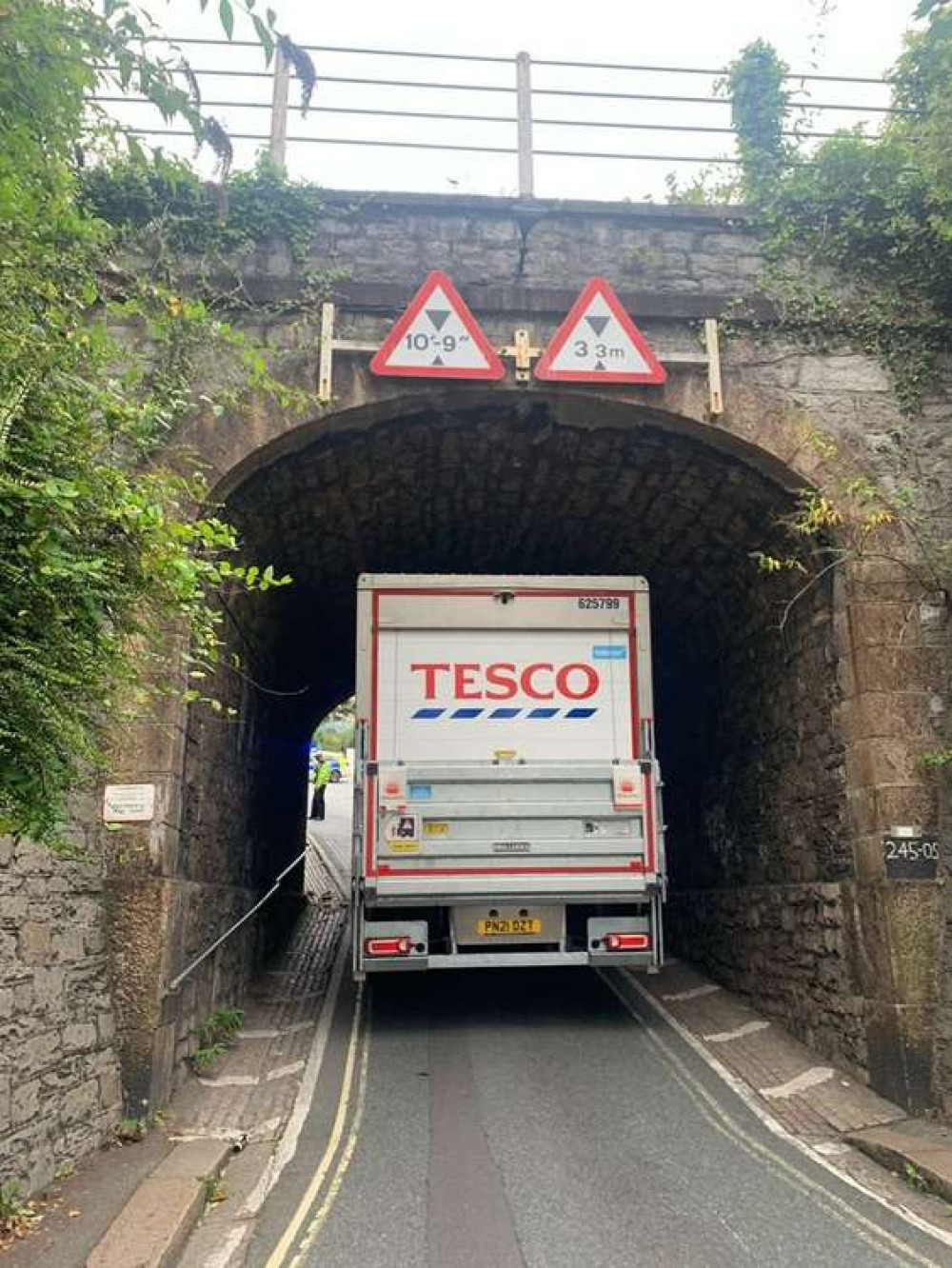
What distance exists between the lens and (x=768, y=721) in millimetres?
8398

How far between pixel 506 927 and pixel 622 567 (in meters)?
3.98

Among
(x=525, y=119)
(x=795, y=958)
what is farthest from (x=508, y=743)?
(x=525, y=119)

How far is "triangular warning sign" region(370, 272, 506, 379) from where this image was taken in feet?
23.3

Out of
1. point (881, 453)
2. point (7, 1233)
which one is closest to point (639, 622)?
point (881, 453)

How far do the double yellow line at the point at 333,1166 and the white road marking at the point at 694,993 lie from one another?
9.25 feet

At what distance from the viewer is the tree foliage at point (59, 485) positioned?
2836 millimetres

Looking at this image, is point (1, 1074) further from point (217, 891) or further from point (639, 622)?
point (639, 622)

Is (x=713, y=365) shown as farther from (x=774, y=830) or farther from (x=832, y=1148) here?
(x=832, y=1148)

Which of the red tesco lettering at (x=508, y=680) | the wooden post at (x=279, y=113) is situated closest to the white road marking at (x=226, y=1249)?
the red tesco lettering at (x=508, y=680)

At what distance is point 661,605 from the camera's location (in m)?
10.3

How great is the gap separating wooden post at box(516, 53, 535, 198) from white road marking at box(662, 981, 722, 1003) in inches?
278

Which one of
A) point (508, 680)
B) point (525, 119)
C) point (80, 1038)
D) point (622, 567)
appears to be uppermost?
point (525, 119)

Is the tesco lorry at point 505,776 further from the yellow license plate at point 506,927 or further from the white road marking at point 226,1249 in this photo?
the white road marking at point 226,1249

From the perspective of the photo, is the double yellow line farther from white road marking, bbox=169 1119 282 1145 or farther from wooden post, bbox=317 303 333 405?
wooden post, bbox=317 303 333 405
